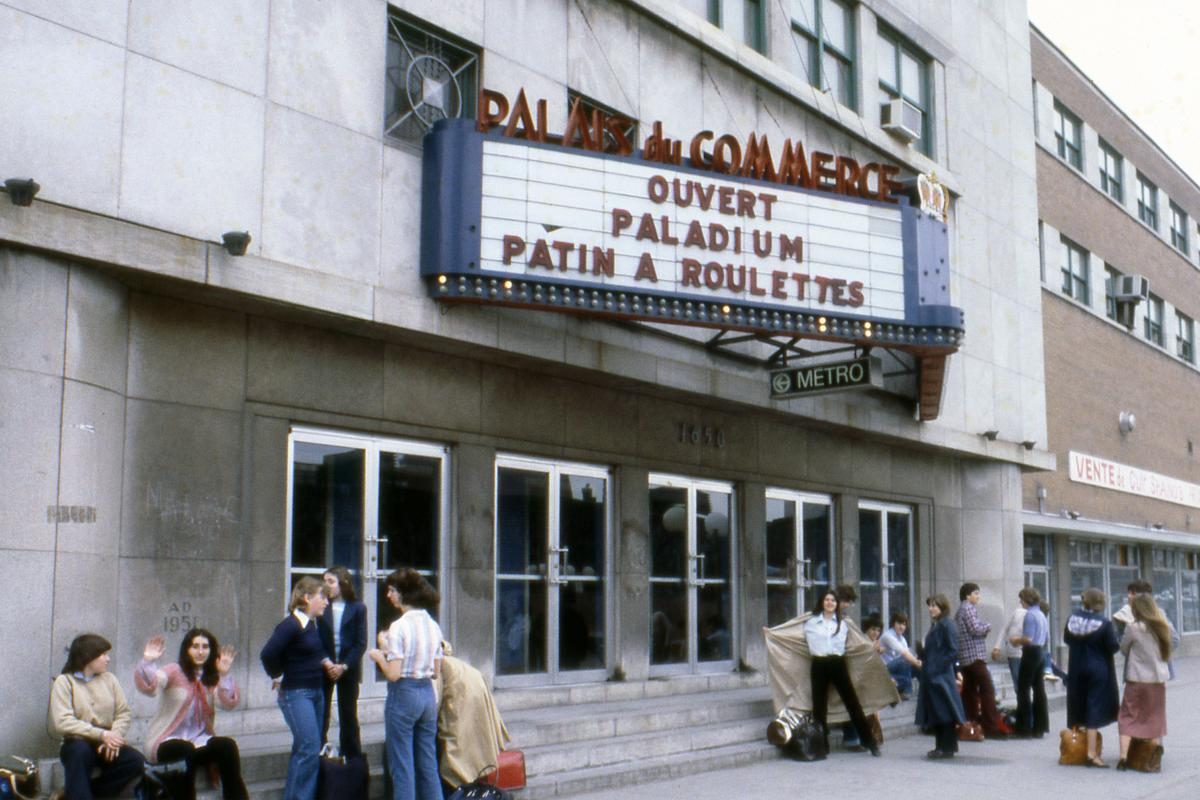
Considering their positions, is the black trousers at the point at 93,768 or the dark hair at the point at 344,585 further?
the dark hair at the point at 344,585

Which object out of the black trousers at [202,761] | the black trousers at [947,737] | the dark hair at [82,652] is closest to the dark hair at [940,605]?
the black trousers at [947,737]

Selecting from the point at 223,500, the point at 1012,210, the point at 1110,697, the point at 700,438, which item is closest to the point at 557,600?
the point at 700,438

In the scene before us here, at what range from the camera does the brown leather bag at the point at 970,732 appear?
53.2 ft

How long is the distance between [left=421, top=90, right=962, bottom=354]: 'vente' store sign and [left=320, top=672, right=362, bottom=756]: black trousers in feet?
13.6

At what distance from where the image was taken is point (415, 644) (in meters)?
10.0

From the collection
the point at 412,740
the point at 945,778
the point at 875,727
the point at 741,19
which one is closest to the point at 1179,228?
the point at 741,19

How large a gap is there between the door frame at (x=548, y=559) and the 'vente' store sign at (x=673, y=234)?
225 centimetres

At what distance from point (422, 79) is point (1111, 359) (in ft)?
75.8

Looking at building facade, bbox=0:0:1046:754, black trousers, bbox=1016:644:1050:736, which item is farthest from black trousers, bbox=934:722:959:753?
building facade, bbox=0:0:1046:754

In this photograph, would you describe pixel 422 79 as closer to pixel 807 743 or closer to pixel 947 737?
pixel 807 743

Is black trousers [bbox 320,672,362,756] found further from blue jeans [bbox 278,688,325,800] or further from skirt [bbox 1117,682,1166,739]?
skirt [bbox 1117,682,1166,739]

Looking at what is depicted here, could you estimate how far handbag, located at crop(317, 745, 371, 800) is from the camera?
10016 millimetres

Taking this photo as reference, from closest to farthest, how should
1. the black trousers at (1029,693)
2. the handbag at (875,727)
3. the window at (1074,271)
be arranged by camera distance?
1. the handbag at (875,727)
2. the black trousers at (1029,693)
3. the window at (1074,271)

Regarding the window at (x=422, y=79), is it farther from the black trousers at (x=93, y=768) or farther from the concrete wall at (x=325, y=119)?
the black trousers at (x=93, y=768)
